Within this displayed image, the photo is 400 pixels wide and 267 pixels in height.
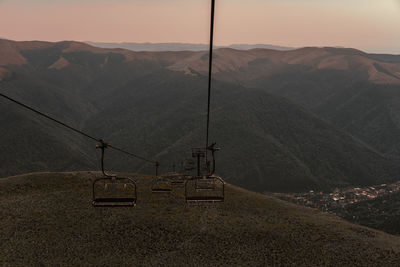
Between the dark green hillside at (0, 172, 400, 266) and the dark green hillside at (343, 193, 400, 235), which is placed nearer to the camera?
the dark green hillside at (0, 172, 400, 266)

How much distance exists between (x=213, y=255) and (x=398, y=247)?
126 feet

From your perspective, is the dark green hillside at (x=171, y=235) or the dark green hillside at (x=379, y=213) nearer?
the dark green hillside at (x=171, y=235)

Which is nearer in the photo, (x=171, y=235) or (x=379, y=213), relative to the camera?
(x=171, y=235)

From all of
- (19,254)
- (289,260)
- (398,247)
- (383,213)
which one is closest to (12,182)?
(19,254)

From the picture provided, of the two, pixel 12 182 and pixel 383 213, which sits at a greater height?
pixel 12 182

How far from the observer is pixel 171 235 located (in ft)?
258

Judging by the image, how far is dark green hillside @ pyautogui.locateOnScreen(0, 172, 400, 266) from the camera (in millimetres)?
69562

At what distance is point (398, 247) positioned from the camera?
248ft

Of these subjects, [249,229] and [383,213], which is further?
[383,213]

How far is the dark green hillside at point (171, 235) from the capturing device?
2739 inches

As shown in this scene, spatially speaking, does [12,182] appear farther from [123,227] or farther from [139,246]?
[139,246]

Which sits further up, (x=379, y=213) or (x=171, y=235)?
(x=171, y=235)

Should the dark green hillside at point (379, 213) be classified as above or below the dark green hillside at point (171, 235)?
below

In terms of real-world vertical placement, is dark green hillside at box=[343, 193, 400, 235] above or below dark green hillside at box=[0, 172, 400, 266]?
below
